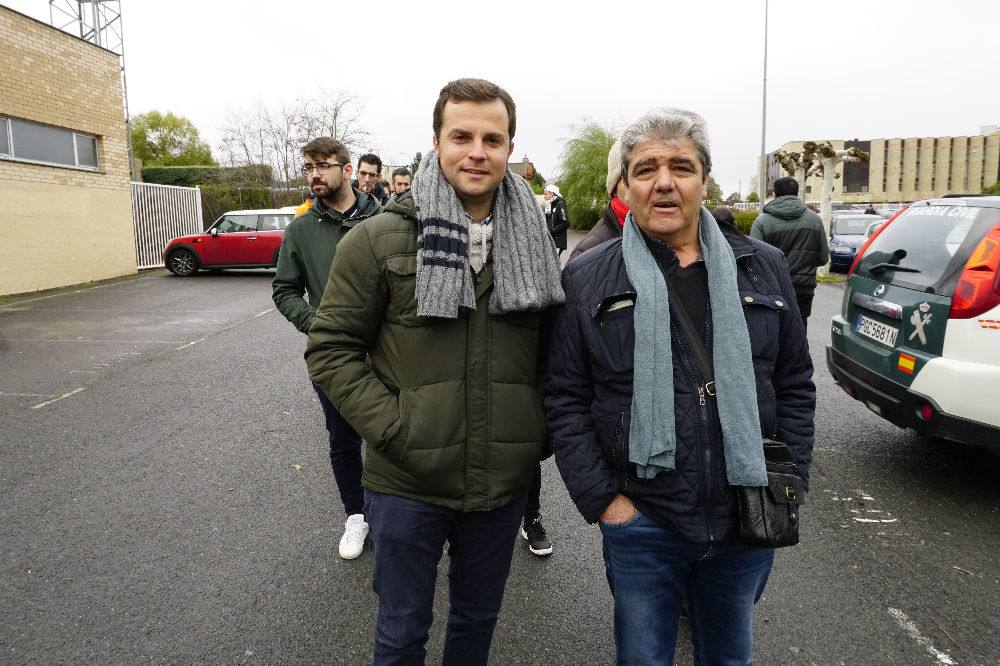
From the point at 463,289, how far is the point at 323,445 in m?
3.68

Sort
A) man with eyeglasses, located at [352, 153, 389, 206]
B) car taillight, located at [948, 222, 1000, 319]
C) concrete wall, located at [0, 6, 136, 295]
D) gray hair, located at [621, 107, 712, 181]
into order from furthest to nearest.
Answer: concrete wall, located at [0, 6, 136, 295] → man with eyeglasses, located at [352, 153, 389, 206] → car taillight, located at [948, 222, 1000, 319] → gray hair, located at [621, 107, 712, 181]

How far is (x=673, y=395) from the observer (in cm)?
Result: 176

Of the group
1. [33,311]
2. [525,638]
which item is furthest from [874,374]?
[33,311]

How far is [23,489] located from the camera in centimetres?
429

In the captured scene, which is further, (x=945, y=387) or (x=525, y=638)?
(x=945, y=387)

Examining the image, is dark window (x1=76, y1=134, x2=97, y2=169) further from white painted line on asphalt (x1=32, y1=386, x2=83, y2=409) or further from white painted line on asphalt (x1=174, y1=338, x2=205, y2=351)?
white painted line on asphalt (x1=32, y1=386, x2=83, y2=409)

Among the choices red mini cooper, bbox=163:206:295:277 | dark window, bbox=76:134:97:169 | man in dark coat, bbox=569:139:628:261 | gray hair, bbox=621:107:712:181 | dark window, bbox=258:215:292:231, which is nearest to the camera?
gray hair, bbox=621:107:712:181

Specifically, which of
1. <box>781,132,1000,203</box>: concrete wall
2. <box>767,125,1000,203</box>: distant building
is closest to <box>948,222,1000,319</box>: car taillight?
<box>781,132,1000,203</box>: concrete wall

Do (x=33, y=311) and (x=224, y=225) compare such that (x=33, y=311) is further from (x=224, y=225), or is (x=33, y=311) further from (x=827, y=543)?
(x=827, y=543)

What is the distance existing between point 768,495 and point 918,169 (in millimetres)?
112821

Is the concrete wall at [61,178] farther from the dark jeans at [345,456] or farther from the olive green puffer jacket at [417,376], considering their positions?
the olive green puffer jacket at [417,376]

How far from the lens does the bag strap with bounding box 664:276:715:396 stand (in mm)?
1792

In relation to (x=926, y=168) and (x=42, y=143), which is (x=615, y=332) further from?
(x=926, y=168)

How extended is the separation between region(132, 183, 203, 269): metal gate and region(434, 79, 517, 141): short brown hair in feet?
61.0
